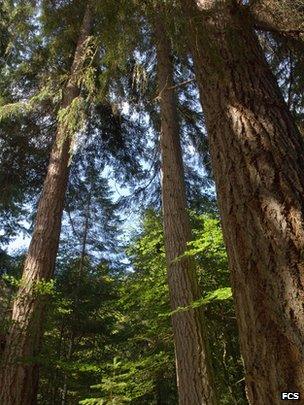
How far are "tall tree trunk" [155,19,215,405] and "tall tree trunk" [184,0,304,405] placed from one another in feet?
7.11

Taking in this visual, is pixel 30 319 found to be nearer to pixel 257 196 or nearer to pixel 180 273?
pixel 180 273

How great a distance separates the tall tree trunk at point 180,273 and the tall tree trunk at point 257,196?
217cm

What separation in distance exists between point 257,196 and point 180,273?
150 inches

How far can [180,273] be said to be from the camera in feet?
18.7

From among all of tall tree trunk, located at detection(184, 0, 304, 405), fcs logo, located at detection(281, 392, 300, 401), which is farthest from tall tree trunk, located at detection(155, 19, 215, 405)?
fcs logo, located at detection(281, 392, 300, 401)

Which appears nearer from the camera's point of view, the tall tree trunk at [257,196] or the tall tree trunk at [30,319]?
the tall tree trunk at [257,196]

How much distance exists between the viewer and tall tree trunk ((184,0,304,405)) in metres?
1.69

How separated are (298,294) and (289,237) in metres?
0.27

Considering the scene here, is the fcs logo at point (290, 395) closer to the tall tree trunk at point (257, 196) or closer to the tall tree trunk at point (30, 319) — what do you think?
the tall tree trunk at point (257, 196)

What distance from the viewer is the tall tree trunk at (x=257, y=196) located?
169cm

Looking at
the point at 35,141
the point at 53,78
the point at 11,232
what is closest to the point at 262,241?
the point at 53,78

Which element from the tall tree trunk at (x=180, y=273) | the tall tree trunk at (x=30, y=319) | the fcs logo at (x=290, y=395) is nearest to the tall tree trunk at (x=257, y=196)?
the fcs logo at (x=290, y=395)

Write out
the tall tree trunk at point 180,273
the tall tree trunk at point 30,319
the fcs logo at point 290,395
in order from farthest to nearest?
the tall tree trunk at point 30,319 < the tall tree trunk at point 180,273 < the fcs logo at point 290,395

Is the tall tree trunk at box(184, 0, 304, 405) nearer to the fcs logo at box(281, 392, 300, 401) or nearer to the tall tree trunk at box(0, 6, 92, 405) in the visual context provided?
the fcs logo at box(281, 392, 300, 401)
